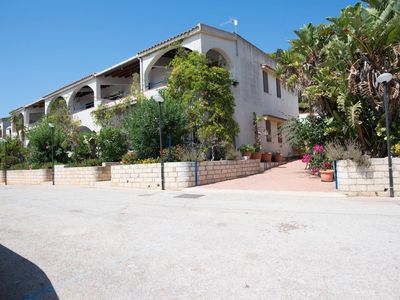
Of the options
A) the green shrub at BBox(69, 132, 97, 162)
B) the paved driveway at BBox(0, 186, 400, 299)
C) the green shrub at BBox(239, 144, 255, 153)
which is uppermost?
the green shrub at BBox(69, 132, 97, 162)

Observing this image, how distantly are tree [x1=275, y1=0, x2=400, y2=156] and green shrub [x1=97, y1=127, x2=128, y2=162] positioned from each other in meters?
11.7

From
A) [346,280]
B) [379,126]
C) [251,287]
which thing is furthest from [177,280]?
[379,126]

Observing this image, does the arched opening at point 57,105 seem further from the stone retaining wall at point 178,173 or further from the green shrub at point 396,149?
the green shrub at point 396,149

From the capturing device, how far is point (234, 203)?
9125mm

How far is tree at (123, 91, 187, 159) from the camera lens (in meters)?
15.3

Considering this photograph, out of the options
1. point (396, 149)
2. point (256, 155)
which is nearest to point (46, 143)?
point (256, 155)

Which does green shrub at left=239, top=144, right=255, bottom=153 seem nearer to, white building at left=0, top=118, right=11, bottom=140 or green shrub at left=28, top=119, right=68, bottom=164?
green shrub at left=28, top=119, right=68, bottom=164

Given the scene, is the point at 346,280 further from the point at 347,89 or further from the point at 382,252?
the point at 347,89

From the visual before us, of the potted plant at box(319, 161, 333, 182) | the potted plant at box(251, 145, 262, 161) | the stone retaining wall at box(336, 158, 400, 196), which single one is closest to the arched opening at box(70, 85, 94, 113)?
the potted plant at box(251, 145, 262, 161)

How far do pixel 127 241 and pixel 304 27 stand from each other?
12.7 meters

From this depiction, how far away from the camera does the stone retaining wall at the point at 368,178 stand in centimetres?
976

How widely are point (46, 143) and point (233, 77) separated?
656 inches

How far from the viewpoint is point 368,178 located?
9.94 m

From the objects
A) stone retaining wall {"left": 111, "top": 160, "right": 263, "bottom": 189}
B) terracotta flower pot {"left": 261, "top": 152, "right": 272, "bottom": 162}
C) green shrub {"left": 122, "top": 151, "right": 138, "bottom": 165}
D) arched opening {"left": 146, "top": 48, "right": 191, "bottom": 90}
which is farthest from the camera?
arched opening {"left": 146, "top": 48, "right": 191, "bottom": 90}
